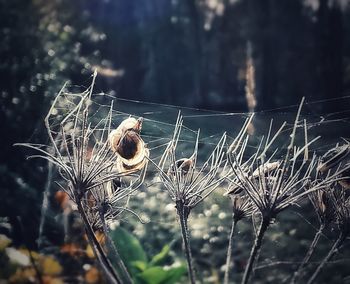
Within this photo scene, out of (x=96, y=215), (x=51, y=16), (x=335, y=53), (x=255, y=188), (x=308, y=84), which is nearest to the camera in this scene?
(x=255, y=188)

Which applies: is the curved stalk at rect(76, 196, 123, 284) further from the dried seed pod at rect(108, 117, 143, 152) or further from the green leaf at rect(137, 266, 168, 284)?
the green leaf at rect(137, 266, 168, 284)

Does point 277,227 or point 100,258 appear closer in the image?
point 100,258

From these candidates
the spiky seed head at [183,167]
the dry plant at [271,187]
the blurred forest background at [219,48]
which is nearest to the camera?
the dry plant at [271,187]

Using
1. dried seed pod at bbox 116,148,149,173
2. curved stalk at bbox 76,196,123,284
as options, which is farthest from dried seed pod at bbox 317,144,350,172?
curved stalk at bbox 76,196,123,284

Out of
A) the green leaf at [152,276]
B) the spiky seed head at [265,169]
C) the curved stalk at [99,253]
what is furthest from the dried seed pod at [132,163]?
the green leaf at [152,276]

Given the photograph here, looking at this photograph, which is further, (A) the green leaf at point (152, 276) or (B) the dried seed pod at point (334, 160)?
(A) the green leaf at point (152, 276)

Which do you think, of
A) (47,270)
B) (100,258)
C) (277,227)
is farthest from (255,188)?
(277,227)

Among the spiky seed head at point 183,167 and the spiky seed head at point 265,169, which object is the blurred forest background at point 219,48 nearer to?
the spiky seed head at point 183,167

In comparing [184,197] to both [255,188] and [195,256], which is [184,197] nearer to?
[255,188]

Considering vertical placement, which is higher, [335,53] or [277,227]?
[335,53]
